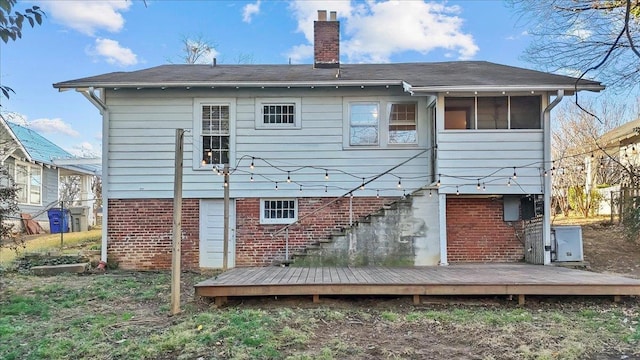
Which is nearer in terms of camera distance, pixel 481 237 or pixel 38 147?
pixel 481 237

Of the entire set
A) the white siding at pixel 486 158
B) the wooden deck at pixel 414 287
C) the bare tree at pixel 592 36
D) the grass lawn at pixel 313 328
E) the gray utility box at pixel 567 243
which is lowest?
the grass lawn at pixel 313 328

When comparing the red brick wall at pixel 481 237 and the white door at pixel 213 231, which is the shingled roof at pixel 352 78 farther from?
the white door at pixel 213 231

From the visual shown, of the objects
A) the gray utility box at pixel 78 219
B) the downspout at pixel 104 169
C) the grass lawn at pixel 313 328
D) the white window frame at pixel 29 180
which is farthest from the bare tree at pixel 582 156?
the white window frame at pixel 29 180

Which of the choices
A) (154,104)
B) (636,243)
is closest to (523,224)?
(636,243)

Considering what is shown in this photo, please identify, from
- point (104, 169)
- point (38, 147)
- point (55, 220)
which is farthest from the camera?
point (38, 147)

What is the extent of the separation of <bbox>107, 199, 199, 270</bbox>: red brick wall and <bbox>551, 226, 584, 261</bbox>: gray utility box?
317 inches

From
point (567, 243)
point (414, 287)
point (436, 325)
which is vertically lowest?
point (436, 325)

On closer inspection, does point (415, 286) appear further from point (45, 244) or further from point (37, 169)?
point (37, 169)

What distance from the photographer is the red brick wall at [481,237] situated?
1070 cm

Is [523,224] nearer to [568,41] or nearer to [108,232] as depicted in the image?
[568,41]

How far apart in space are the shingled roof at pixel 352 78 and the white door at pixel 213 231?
2.84 metres

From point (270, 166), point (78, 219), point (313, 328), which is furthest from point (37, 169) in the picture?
point (313, 328)

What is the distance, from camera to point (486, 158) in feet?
32.6

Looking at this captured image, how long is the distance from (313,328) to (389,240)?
15.4 feet
